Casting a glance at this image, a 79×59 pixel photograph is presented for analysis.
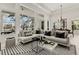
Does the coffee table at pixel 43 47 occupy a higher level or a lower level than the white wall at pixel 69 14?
lower

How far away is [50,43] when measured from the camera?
1.72m

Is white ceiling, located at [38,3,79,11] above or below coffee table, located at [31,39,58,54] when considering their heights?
above

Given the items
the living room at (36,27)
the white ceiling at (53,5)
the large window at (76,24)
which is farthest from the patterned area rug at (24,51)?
the white ceiling at (53,5)

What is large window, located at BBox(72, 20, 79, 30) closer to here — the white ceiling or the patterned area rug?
the white ceiling

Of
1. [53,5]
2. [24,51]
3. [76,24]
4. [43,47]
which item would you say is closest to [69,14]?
[76,24]

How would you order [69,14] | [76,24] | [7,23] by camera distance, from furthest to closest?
[69,14], [76,24], [7,23]

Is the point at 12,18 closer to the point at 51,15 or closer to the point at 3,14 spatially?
the point at 3,14

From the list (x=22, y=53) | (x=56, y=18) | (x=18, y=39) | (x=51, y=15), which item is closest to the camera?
(x=22, y=53)

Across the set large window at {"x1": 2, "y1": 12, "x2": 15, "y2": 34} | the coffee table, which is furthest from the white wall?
large window at {"x1": 2, "y1": 12, "x2": 15, "y2": 34}

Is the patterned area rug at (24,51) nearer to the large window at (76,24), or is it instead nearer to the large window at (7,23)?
the large window at (7,23)

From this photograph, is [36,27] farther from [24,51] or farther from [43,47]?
[24,51]
